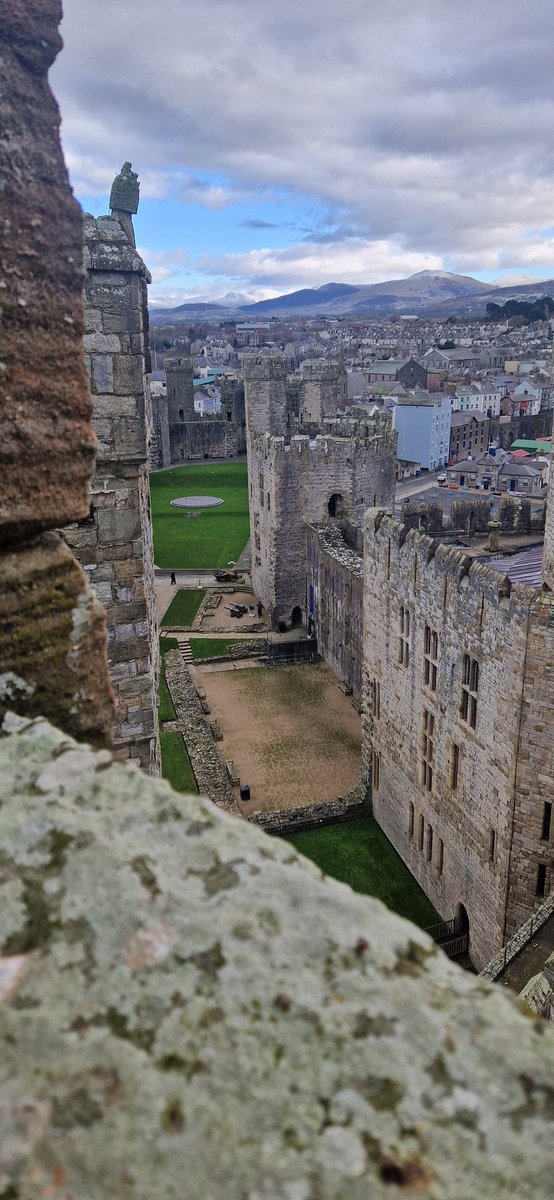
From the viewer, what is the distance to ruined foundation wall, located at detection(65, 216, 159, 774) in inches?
351

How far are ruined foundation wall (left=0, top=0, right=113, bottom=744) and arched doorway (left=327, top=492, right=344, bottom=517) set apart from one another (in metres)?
32.6

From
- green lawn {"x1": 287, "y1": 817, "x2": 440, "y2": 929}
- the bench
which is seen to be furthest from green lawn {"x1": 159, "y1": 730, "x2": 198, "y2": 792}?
green lawn {"x1": 287, "y1": 817, "x2": 440, "y2": 929}

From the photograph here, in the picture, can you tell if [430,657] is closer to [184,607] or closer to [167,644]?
[167,644]

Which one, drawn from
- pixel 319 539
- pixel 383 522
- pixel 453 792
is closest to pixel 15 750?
pixel 453 792

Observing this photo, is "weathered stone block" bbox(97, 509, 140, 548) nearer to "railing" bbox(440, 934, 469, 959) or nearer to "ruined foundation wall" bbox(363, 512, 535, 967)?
"ruined foundation wall" bbox(363, 512, 535, 967)

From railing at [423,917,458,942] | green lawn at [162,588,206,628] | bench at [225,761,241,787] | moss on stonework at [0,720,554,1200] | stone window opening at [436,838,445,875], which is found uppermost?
moss on stonework at [0,720,554,1200]

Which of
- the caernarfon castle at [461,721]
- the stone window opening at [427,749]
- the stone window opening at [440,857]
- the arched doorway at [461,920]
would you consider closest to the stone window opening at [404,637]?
the caernarfon castle at [461,721]

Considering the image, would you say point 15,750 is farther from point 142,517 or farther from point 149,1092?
point 142,517

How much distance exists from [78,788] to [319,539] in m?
30.9

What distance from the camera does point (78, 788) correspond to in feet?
9.68

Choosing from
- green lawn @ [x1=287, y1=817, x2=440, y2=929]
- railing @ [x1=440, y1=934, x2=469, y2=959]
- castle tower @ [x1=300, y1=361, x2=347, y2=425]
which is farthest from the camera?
castle tower @ [x1=300, y1=361, x2=347, y2=425]

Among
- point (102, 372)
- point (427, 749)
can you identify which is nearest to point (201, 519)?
point (427, 749)

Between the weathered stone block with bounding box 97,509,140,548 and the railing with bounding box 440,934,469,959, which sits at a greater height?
the weathered stone block with bounding box 97,509,140,548

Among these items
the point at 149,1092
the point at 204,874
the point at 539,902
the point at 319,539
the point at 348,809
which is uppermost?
the point at 204,874
